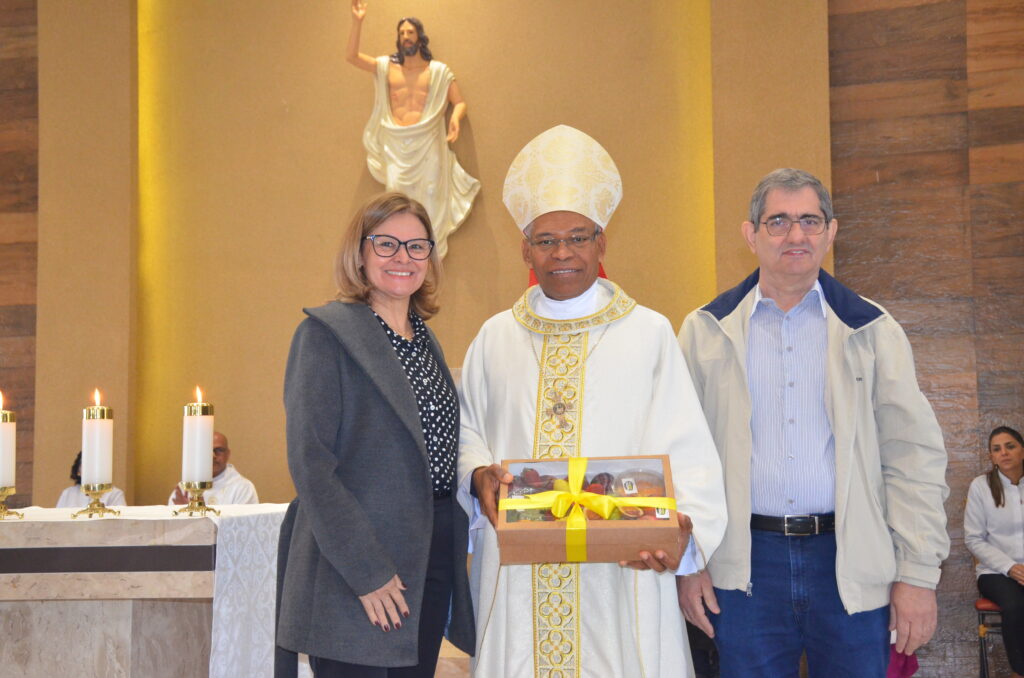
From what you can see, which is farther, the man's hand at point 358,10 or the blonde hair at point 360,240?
the man's hand at point 358,10

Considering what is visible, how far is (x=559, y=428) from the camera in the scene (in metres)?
2.61

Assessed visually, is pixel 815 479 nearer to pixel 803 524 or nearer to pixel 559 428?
pixel 803 524

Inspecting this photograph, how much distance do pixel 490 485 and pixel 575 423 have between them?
1.13 feet

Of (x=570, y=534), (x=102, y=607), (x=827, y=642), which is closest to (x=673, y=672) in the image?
(x=827, y=642)

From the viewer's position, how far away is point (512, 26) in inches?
269

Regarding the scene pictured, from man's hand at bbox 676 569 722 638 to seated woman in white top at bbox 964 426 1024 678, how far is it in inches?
132

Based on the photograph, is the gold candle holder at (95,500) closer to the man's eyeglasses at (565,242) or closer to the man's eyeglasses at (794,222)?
the man's eyeglasses at (565,242)

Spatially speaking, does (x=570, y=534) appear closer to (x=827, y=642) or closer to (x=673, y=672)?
(x=673, y=672)

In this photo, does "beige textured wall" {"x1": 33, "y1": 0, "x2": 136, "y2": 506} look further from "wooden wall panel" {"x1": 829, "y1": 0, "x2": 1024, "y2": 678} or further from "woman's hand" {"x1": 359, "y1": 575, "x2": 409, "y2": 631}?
"woman's hand" {"x1": 359, "y1": 575, "x2": 409, "y2": 631}

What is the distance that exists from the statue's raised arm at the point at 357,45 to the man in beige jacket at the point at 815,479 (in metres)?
4.49

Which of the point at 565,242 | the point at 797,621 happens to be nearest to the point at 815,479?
the point at 797,621

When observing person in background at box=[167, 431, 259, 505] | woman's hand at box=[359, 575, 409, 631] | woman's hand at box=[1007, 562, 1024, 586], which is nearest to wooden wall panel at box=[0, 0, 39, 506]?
person in background at box=[167, 431, 259, 505]

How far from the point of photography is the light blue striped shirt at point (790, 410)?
100.0 inches

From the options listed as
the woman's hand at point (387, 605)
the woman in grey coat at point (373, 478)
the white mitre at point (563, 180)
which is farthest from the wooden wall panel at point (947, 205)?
the woman's hand at point (387, 605)
